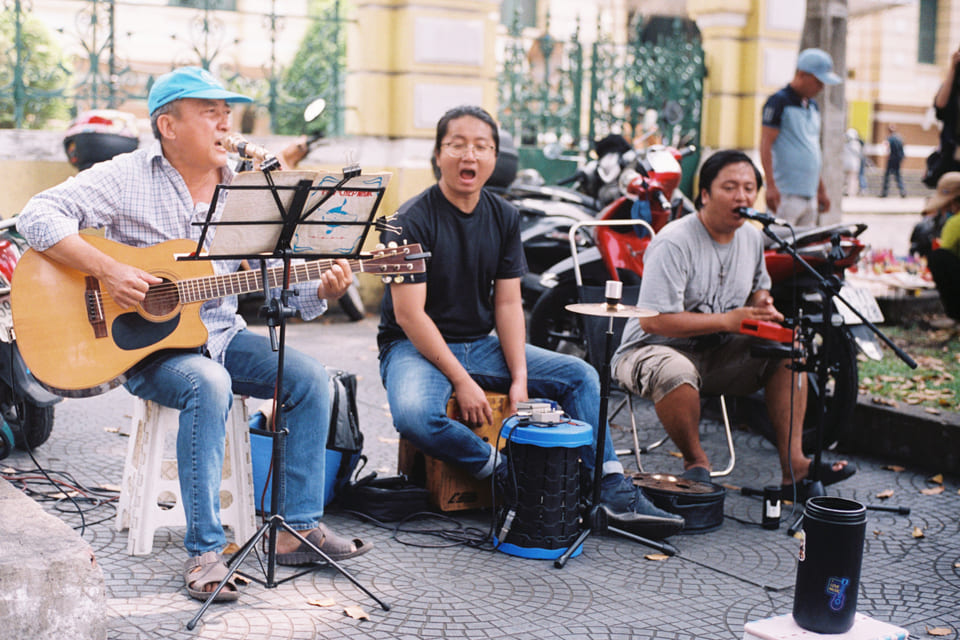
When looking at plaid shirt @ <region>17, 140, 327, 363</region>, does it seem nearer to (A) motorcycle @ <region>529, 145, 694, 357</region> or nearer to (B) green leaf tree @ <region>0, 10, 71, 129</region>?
(A) motorcycle @ <region>529, 145, 694, 357</region>

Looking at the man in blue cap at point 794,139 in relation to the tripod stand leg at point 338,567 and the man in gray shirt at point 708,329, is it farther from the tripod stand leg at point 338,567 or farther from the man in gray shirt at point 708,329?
the tripod stand leg at point 338,567

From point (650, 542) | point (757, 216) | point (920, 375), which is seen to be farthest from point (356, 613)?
point (920, 375)

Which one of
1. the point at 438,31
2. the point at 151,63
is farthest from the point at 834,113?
the point at 151,63

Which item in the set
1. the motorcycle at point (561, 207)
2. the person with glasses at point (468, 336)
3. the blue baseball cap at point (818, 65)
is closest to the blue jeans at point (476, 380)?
the person with glasses at point (468, 336)

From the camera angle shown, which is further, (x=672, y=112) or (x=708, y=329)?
(x=672, y=112)

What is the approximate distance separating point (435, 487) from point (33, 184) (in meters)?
5.51

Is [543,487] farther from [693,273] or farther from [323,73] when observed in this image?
[323,73]

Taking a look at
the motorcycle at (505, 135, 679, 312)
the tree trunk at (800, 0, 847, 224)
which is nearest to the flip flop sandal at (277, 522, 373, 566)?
the motorcycle at (505, 135, 679, 312)

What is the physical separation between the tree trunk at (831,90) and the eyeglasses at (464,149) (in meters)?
5.47

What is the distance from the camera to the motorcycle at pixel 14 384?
4637mm

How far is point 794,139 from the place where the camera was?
332 inches

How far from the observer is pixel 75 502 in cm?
467

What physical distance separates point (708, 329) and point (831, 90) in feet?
17.8

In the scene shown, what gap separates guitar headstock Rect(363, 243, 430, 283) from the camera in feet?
13.5
